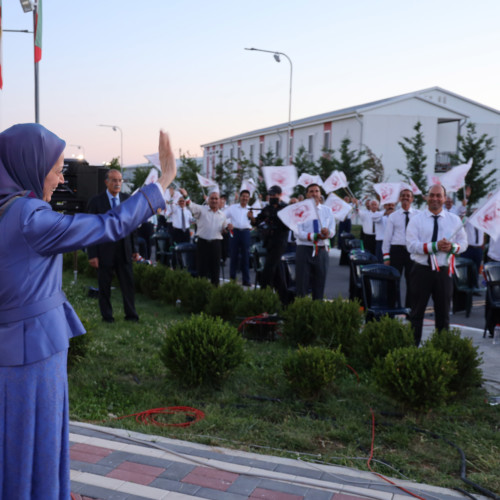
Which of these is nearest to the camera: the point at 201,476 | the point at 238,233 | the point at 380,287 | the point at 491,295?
the point at 201,476

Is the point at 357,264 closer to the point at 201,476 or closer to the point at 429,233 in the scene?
the point at 429,233

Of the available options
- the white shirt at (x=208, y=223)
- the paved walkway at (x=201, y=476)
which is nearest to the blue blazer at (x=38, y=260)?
the paved walkway at (x=201, y=476)

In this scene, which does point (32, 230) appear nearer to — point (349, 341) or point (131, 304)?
point (349, 341)

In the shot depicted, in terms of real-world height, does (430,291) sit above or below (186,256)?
above

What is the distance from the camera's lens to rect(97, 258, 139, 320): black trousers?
342 inches

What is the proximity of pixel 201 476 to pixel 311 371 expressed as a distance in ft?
6.26

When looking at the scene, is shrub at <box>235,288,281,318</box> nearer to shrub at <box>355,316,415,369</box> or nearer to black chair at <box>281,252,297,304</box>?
black chair at <box>281,252,297,304</box>

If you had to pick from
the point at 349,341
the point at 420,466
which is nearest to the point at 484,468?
the point at 420,466

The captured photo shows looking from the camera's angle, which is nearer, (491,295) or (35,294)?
(35,294)

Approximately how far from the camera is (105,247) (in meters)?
8.56

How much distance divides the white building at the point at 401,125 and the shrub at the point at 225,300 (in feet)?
95.3

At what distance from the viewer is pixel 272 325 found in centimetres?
816

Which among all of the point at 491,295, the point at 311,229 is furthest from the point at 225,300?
the point at 491,295

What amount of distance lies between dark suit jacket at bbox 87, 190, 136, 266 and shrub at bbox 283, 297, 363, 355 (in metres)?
2.51
